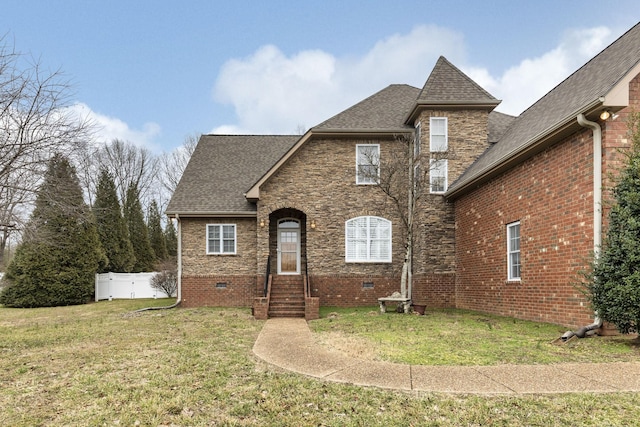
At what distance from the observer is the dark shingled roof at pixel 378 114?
15552 mm

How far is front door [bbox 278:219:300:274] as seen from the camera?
16734 millimetres

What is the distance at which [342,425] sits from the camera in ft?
13.0

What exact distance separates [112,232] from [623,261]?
2622cm

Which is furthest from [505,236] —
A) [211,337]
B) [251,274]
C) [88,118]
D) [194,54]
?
[194,54]

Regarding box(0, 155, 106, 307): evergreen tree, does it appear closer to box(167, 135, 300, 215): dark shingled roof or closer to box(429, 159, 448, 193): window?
box(167, 135, 300, 215): dark shingled roof

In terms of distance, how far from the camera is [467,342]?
7.64m

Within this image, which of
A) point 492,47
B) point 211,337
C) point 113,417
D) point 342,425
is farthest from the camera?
point 492,47

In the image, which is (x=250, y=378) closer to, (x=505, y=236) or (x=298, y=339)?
(x=298, y=339)

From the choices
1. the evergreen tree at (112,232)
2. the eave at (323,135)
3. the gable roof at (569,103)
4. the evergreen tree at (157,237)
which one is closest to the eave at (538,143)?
the gable roof at (569,103)

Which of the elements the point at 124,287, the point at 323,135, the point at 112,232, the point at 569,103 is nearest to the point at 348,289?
the point at 323,135

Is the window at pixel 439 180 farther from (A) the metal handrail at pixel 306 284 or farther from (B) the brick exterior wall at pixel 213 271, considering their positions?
(B) the brick exterior wall at pixel 213 271

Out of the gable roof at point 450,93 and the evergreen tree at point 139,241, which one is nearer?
the gable roof at point 450,93

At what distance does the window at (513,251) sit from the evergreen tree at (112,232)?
884 inches

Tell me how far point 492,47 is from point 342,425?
61.6 ft
